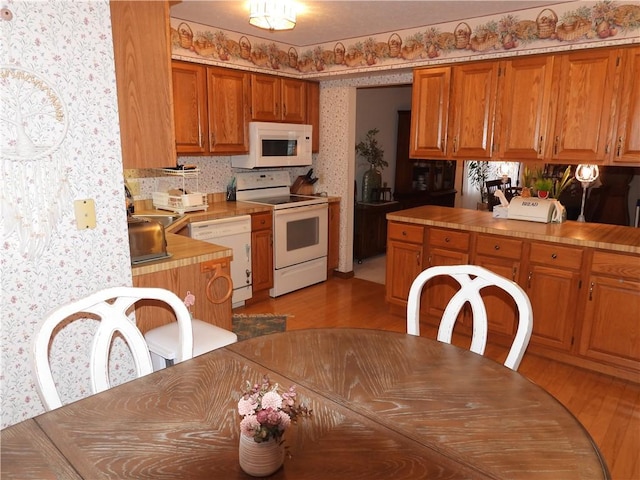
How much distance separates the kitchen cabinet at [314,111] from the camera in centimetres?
502

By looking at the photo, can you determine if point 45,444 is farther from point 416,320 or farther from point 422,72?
point 422,72

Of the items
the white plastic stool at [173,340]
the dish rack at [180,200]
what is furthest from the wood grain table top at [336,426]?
the dish rack at [180,200]

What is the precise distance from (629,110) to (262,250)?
3021mm

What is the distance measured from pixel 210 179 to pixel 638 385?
12.4 feet

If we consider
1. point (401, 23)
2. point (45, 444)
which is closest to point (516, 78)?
point (401, 23)

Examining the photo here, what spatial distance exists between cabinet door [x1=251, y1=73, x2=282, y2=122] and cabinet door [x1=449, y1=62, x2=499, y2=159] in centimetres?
174

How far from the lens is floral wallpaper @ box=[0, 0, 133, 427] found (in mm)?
1689

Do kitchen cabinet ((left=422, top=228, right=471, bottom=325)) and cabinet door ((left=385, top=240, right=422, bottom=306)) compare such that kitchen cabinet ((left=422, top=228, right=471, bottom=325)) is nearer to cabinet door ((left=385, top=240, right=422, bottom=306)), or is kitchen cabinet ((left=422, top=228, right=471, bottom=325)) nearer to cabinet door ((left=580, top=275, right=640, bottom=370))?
cabinet door ((left=385, top=240, right=422, bottom=306))

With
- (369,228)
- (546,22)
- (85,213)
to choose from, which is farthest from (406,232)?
(85,213)

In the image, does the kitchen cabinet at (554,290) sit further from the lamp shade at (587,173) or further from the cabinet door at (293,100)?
the cabinet door at (293,100)

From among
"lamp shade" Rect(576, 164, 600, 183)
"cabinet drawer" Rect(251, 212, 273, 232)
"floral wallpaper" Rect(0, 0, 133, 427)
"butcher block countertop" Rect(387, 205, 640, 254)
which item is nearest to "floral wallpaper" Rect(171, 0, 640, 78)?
"lamp shade" Rect(576, 164, 600, 183)

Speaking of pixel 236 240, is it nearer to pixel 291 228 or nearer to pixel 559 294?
pixel 291 228

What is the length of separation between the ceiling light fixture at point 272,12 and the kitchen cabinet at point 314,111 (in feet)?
6.69

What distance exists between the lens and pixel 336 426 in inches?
46.9
